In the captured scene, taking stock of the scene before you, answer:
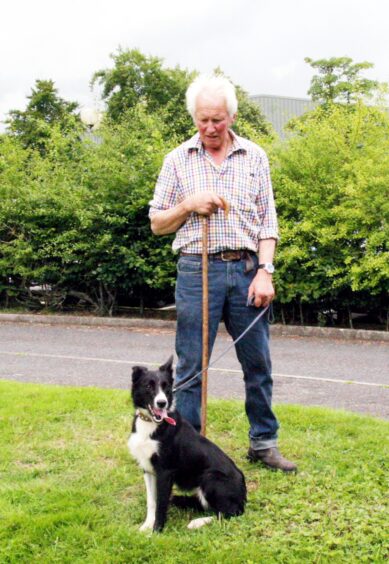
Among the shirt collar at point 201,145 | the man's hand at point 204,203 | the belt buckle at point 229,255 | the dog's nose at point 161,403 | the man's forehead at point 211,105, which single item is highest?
the man's forehead at point 211,105

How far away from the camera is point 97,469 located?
441 centimetres

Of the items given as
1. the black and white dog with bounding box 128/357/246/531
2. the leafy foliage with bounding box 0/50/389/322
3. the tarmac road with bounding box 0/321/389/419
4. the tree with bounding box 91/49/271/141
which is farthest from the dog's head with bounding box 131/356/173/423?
the tree with bounding box 91/49/271/141

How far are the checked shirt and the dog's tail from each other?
4.83 feet

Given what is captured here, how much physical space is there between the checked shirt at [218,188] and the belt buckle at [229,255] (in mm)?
43

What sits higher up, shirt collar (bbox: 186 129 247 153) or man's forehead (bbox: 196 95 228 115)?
man's forehead (bbox: 196 95 228 115)

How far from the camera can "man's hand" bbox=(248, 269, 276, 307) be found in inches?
160

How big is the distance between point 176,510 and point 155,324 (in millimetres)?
8572

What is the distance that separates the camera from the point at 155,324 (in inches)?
488

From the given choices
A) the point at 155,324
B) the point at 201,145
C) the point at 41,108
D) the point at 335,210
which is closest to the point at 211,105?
the point at 201,145

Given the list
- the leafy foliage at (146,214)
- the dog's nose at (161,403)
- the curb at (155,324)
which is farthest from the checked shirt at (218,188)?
the curb at (155,324)

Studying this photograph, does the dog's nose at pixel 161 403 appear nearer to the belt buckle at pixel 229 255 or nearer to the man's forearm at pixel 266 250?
the belt buckle at pixel 229 255

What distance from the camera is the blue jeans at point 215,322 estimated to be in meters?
4.12

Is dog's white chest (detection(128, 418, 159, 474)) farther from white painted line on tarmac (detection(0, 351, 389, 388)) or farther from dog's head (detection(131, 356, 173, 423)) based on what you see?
white painted line on tarmac (detection(0, 351, 389, 388))

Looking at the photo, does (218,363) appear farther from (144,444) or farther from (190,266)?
(144,444)
